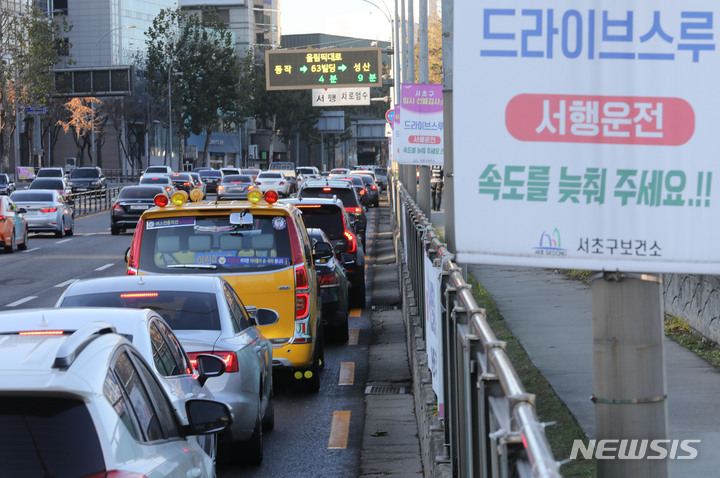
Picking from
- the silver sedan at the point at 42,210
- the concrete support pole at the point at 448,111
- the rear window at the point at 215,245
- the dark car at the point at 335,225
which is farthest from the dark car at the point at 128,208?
the rear window at the point at 215,245

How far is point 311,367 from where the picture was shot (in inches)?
467

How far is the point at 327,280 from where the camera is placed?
1521 cm

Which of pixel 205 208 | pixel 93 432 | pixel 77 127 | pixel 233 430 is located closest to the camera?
pixel 93 432

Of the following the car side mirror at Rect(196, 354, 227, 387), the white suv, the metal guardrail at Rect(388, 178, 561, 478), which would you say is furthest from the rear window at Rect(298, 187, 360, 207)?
the white suv

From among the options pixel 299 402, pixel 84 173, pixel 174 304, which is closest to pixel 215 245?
pixel 299 402

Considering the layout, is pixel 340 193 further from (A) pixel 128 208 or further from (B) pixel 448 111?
(B) pixel 448 111

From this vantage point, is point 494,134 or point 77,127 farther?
point 77,127

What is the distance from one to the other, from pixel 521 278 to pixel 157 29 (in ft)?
303

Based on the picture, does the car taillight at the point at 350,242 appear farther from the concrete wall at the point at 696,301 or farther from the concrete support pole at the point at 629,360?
the concrete support pole at the point at 629,360

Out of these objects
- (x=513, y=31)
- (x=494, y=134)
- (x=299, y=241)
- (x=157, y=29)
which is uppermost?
(x=157, y=29)

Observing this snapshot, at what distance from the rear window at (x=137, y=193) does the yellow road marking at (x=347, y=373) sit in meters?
26.7

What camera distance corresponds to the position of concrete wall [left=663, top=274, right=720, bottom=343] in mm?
12234

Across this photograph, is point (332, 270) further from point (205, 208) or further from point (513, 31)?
point (513, 31)

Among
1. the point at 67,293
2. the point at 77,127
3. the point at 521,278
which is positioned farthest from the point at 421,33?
the point at 77,127
